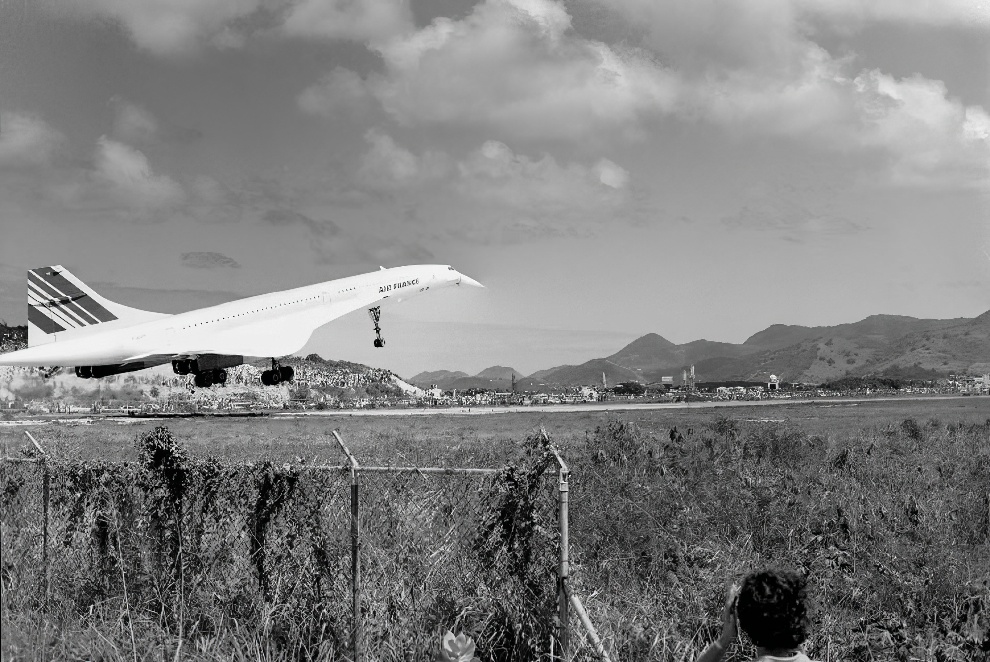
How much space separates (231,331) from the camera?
38.8 metres

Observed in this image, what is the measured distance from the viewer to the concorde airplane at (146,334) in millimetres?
34062

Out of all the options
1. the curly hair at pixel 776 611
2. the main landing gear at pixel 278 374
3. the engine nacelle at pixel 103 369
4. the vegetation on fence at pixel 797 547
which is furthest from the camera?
the main landing gear at pixel 278 374

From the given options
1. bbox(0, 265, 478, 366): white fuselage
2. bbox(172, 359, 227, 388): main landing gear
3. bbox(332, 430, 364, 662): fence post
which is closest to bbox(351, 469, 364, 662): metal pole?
bbox(332, 430, 364, 662): fence post

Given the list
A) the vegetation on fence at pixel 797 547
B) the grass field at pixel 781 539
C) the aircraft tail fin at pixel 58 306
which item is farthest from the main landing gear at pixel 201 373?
the vegetation on fence at pixel 797 547

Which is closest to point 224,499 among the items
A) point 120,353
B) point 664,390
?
point 120,353

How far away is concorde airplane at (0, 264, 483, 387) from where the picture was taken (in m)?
34.1

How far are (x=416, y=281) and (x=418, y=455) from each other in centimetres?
2490

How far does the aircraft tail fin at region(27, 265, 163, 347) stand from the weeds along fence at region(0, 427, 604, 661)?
24542 mm

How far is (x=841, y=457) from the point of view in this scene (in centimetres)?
2386

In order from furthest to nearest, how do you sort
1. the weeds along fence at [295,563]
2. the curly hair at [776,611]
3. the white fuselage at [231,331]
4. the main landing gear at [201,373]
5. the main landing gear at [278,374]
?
the main landing gear at [201,373], the main landing gear at [278,374], the white fuselage at [231,331], the weeds along fence at [295,563], the curly hair at [776,611]

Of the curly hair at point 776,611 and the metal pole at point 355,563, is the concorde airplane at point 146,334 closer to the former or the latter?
the metal pole at point 355,563

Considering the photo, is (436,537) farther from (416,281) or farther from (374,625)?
(416,281)

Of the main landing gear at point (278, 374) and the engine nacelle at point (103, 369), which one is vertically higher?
the engine nacelle at point (103, 369)

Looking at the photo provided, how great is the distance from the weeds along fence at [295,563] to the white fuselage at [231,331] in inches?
805
